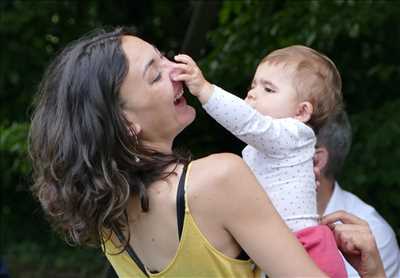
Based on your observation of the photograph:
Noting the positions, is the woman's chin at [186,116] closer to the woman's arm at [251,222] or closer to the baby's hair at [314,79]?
the woman's arm at [251,222]

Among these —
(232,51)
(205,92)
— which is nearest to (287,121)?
(205,92)

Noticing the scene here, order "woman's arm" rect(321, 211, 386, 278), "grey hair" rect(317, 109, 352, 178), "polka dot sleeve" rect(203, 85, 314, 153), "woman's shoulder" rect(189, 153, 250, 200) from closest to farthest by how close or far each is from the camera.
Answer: "woman's shoulder" rect(189, 153, 250, 200), "polka dot sleeve" rect(203, 85, 314, 153), "woman's arm" rect(321, 211, 386, 278), "grey hair" rect(317, 109, 352, 178)

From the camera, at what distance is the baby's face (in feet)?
7.94

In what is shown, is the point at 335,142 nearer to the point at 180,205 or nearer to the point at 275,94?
the point at 275,94

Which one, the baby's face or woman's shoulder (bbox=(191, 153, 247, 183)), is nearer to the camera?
woman's shoulder (bbox=(191, 153, 247, 183))

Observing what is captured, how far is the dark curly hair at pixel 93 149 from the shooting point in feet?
6.70

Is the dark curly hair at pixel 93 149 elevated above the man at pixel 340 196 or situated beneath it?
elevated above

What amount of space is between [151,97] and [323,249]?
0.58m

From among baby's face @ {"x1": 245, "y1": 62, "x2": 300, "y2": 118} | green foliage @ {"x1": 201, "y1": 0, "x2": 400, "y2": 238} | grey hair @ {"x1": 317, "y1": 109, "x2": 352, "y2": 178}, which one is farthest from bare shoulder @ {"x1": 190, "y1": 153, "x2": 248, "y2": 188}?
green foliage @ {"x1": 201, "y1": 0, "x2": 400, "y2": 238}

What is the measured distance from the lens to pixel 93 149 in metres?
2.03

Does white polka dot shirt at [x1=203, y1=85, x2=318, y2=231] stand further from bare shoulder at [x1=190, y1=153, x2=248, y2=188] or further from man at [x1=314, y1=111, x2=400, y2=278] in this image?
man at [x1=314, y1=111, x2=400, y2=278]

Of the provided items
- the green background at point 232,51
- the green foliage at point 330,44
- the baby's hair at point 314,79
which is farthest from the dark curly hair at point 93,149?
the green foliage at point 330,44

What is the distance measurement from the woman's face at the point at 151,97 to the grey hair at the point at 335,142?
1923 mm

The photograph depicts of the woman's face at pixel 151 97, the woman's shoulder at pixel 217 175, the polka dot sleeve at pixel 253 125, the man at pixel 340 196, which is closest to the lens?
the woman's shoulder at pixel 217 175
